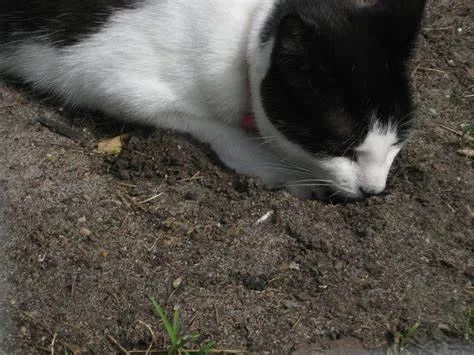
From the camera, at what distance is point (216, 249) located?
228 cm

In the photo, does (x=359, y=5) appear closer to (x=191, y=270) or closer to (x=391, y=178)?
(x=391, y=178)

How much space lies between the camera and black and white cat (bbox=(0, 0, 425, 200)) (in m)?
2.16

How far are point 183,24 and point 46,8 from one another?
0.60 m

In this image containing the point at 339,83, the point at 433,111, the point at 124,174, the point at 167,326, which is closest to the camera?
the point at 167,326

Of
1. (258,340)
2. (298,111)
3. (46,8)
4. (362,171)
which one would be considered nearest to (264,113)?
(298,111)

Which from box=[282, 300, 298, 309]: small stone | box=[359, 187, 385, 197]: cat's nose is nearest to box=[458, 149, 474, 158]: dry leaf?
box=[359, 187, 385, 197]: cat's nose

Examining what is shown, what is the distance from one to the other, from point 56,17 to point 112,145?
58cm

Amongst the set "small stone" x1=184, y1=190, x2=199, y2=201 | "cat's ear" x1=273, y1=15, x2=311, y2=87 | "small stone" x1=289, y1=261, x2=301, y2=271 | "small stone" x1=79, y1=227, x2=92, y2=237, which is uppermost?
"cat's ear" x1=273, y1=15, x2=311, y2=87

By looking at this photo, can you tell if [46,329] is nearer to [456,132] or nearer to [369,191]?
[369,191]

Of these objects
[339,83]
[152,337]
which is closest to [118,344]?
[152,337]

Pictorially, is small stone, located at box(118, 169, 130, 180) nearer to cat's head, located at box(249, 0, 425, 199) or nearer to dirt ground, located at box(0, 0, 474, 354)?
dirt ground, located at box(0, 0, 474, 354)

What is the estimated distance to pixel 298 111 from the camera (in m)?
2.29

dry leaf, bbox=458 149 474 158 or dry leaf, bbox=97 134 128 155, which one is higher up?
dry leaf, bbox=458 149 474 158

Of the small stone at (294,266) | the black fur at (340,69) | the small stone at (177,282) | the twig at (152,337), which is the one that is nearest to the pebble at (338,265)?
the small stone at (294,266)
